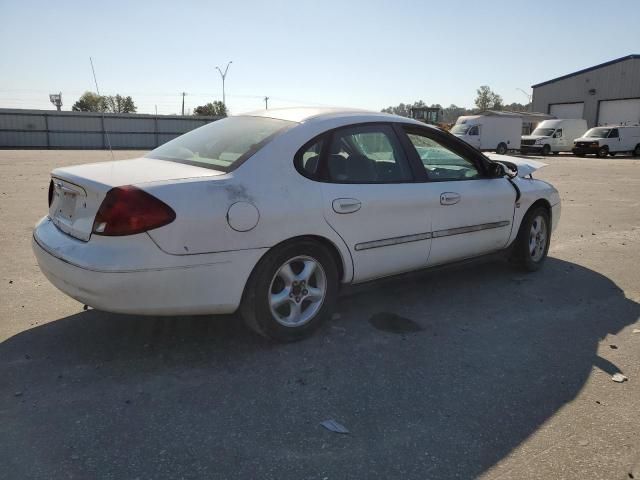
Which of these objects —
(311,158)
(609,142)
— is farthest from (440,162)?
(609,142)

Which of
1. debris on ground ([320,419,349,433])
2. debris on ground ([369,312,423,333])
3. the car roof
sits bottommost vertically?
debris on ground ([320,419,349,433])

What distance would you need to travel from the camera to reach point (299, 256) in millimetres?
3490

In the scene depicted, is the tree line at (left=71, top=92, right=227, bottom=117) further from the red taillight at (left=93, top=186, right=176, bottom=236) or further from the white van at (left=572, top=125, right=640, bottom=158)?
the red taillight at (left=93, top=186, right=176, bottom=236)

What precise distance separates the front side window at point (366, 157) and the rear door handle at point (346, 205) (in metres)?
0.15

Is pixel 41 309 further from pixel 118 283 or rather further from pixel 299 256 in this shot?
pixel 299 256

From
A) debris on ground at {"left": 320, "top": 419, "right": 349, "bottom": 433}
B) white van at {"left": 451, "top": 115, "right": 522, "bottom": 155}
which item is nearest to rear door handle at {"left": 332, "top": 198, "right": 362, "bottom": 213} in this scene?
debris on ground at {"left": 320, "top": 419, "right": 349, "bottom": 433}

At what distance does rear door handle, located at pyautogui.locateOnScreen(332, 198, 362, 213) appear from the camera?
3.59 metres

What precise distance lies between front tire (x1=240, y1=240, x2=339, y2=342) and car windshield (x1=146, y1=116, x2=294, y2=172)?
2.22 feet

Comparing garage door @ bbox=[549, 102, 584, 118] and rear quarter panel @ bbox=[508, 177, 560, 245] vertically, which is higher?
garage door @ bbox=[549, 102, 584, 118]

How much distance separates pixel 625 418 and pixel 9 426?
10.2 ft

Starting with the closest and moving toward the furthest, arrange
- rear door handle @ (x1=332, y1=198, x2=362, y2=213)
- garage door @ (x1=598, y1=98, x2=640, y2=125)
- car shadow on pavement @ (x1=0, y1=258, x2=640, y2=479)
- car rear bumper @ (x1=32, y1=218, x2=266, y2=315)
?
car shadow on pavement @ (x1=0, y1=258, x2=640, y2=479) < car rear bumper @ (x1=32, y1=218, x2=266, y2=315) < rear door handle @ (x1=332, y1=198, x2=362, y2=213) < garage door @ (x1=598, y1=98, x2=640, y2=125)

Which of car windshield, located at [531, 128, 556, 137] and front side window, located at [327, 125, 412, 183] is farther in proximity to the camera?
car windshield, located at [531, 128, 556, 137]

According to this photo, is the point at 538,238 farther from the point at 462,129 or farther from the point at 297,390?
the point at 462,129

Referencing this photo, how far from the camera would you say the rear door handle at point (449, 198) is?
4.25m
